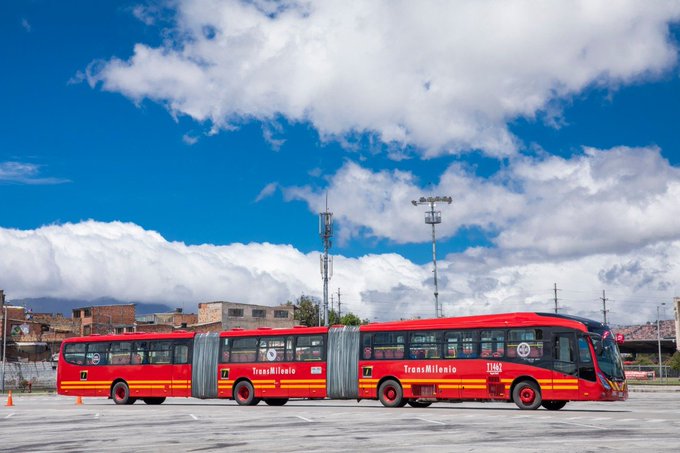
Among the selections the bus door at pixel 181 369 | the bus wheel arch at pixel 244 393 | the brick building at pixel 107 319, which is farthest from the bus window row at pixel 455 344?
the brick building at pixel 107 319

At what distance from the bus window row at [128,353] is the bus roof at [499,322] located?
10576 millimetres

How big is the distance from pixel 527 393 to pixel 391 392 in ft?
18.4

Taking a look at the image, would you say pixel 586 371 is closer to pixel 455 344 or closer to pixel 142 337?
pixel 455 344

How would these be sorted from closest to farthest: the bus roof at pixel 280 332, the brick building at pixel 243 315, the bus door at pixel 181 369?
the bus roof at pixel 280 332 → the bus door at pixel 181 369 → the brick building at pixel 243 315

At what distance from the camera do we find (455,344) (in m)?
31.2

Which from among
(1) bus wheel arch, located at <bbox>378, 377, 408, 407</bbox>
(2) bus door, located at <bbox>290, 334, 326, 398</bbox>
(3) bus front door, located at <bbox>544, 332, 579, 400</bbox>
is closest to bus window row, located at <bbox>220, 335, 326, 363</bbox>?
→ (2) bus door, located at <bbox>290, 334, 326, 398</bbox>

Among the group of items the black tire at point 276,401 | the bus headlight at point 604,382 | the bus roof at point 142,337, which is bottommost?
the black tire at point 276,401

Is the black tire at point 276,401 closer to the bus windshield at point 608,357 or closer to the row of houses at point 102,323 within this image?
the bus windshield at point 608,357

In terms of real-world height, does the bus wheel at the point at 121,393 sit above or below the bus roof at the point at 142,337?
below

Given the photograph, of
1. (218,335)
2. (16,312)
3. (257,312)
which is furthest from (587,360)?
(16,312)

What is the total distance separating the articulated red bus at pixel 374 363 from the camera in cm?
2886

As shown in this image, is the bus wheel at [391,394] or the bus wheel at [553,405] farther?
the bus wheel at [391,394]

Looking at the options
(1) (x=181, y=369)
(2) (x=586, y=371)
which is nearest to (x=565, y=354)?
(2) (x=586, y=371)

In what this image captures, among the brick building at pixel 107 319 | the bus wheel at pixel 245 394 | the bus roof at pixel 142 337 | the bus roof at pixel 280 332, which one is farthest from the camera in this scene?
the brick building at pixel 107 319
